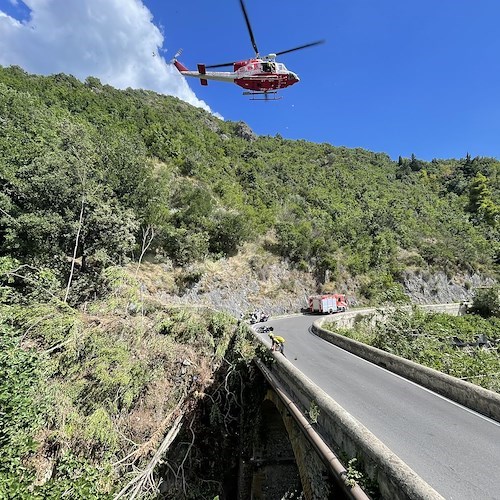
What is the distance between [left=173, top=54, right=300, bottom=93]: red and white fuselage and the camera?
50.5ft

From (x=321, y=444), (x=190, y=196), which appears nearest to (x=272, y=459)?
(x=321, y=444)

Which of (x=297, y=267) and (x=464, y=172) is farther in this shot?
(x=464, y=172)

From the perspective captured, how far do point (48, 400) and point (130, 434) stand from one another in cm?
327

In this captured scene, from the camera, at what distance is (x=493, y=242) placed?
51.3 meters

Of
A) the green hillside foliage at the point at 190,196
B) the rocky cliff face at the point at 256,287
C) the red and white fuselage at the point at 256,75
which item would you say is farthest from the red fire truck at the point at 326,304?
the red and white fuselage at the point at 256,75

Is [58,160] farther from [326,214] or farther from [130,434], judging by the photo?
[326,214]

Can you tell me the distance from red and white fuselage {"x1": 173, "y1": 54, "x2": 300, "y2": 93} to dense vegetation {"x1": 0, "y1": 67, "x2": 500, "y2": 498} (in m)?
8.40

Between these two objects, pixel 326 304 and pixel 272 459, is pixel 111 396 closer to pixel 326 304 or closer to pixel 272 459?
pixel 272 459

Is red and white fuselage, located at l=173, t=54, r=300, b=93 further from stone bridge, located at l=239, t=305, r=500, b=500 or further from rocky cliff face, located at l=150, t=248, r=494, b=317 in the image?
rocky cliff face, located at l=150, t=248, r=494, b=317

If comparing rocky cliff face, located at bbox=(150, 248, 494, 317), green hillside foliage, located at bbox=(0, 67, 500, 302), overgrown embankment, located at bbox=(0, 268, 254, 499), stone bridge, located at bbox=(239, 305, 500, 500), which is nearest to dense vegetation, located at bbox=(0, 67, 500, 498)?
overgrown embankment, located at bbox=(0, 268, 254, 499)

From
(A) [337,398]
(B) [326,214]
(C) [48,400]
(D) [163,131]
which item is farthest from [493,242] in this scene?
(C) [48,400]

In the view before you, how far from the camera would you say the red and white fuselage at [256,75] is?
1541cm

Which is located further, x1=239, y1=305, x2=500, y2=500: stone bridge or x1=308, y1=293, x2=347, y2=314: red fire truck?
x1=308, y1=293, x2=347, y2=314: red fire truck

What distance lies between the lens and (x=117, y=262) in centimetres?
1791
